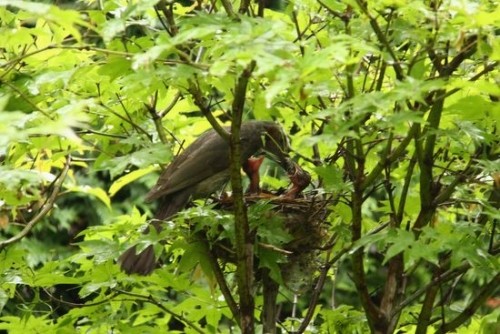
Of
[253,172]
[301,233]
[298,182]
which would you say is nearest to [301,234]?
[301,233]

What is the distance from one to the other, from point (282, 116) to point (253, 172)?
85cm

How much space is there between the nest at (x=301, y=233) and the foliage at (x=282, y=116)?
21 millimetres

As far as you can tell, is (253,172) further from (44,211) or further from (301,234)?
(44,211)

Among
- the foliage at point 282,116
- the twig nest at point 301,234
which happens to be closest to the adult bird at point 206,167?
the foliage at point 282,116

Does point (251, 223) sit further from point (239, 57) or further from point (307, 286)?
point (239, 57)

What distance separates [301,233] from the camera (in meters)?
3.89

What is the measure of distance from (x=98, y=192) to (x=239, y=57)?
1.71 meters

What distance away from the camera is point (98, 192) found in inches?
156

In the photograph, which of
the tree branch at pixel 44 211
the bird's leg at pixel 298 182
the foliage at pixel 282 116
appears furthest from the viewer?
the bird's leg at pixel 298 182

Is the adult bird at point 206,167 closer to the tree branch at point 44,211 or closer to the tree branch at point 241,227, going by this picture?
the tree branch at point 44,211

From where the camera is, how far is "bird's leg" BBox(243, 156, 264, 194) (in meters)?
4.32

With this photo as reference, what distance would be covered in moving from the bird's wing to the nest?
373 mm

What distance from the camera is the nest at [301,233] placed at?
152 inches

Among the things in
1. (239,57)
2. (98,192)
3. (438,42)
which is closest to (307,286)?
(98,192)
